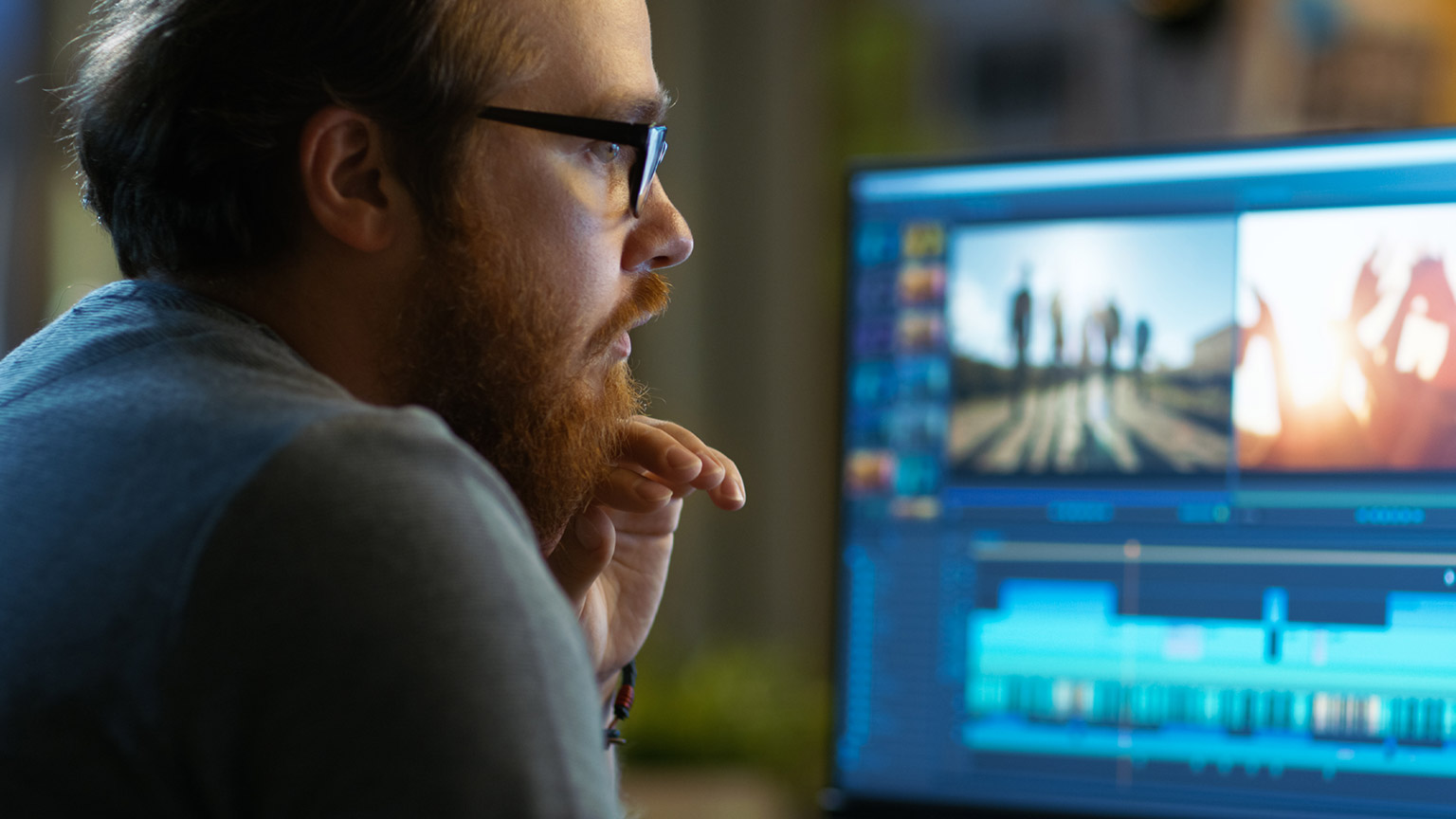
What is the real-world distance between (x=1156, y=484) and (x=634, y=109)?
45 cm

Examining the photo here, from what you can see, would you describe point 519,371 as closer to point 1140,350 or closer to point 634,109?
point 634,109

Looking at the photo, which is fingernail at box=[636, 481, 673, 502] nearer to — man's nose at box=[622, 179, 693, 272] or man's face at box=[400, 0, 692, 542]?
man's face at box=[400, 0, 692, 542]

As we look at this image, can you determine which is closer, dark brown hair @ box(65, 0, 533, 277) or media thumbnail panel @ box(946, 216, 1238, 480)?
dark brown hair @ box(65, 0, 533, 277)

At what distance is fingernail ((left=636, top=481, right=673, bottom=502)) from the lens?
0.94 meters

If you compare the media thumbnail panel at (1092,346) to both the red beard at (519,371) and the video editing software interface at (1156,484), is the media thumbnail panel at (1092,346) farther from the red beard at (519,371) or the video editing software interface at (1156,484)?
the red beard at (519,371)

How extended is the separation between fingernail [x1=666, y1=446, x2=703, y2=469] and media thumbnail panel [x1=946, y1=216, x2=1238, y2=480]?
0.22 meters

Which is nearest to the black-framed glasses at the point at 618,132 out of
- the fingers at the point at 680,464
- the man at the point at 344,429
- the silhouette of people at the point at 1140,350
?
the man at the point at 344,429

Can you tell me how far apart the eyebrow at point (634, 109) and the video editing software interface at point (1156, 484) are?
24cm

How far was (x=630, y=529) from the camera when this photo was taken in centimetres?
106

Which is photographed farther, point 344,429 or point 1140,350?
point 1140,350

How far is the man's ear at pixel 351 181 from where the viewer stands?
0.79 m

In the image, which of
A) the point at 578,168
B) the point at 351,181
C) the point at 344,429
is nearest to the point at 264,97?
the point at 351,181

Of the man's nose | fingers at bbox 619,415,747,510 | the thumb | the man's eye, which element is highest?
the man's eye

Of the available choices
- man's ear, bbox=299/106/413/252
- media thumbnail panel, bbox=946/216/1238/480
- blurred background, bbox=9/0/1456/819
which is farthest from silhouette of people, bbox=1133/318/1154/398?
blurred background, bbox=9/0/1456/819
